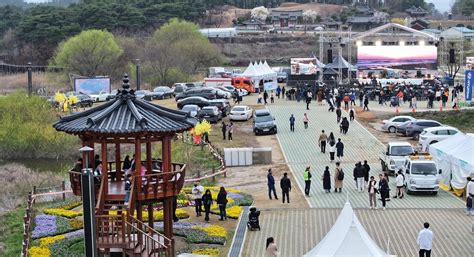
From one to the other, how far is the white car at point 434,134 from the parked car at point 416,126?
10.6ft

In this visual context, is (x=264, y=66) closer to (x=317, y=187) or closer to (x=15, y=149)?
(x=15, y=149)

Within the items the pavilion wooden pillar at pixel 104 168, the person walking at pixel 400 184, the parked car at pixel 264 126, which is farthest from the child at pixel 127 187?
the parked car at pixel 264 126

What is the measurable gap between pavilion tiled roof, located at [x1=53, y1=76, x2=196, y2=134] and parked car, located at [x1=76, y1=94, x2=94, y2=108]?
42.2 m

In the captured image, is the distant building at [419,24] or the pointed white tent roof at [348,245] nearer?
the pointed white tent roof at [348,245]

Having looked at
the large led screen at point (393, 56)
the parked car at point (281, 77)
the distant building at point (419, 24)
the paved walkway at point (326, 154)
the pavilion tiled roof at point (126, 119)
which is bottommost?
the paved walkway at point (326, 154)

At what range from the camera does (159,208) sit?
1161 inches

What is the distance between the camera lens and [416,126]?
4509cm

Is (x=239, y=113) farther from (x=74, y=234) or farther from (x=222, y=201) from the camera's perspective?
(x=74, y=234)

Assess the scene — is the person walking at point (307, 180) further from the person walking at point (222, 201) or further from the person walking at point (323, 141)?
the person walking at point (323, 141)

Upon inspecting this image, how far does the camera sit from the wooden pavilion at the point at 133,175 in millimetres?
19188

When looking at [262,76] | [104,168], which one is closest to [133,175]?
[104,168]

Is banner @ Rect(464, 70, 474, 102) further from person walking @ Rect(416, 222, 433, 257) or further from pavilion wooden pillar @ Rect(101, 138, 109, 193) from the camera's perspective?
pavilion wooden pillar @ Rect(101, 138, 109, 193)

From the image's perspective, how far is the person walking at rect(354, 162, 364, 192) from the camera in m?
31.4

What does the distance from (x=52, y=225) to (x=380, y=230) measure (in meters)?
11.3
